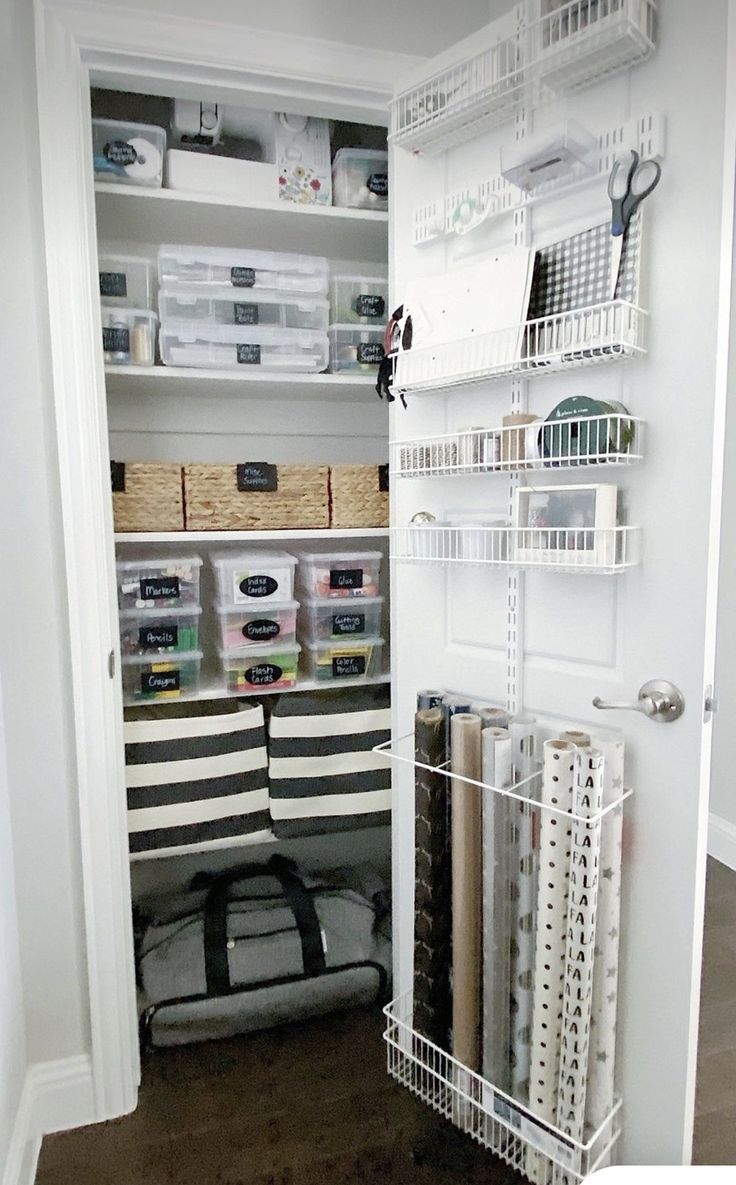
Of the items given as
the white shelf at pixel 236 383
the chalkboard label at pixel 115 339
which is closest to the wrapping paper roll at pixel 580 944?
the white shelf at pixel 236 383

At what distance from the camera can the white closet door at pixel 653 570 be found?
1120 mm

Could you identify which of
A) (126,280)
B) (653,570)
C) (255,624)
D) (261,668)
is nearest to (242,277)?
(126,280)

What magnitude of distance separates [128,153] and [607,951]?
1.94m

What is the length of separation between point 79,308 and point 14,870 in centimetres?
118

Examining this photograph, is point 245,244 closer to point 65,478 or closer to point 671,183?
point 65,478

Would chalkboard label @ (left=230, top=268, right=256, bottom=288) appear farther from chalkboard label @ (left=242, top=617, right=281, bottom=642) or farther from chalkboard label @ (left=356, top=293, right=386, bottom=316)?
chalkboard label @ (left=242, top=617, right=281, bottom=642)

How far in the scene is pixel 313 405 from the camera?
2.19 meters

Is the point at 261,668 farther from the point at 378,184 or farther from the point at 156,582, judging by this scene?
the point at 378,184

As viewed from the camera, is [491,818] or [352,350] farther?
[352,350]

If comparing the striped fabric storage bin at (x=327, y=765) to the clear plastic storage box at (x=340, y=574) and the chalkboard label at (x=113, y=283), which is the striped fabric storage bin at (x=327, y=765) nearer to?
the clear plastic storage box at (x=340, y=574)

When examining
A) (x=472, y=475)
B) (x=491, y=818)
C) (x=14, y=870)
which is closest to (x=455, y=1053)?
(x=491, y=818)

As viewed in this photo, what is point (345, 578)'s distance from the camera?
1.94 metres

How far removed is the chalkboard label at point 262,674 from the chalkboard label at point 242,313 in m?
0.85

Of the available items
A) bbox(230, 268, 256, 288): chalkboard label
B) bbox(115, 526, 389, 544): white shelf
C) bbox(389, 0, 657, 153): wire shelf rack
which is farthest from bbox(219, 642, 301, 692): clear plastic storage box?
bbox(389, 0, 657, 153): wire shelf rack
